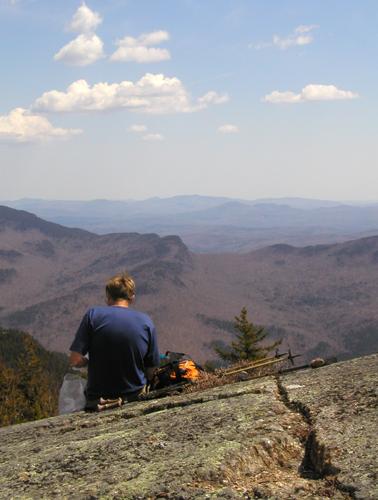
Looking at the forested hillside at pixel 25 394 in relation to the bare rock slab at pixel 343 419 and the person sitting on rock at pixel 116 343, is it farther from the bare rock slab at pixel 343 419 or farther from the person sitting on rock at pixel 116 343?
the bare rock slab at pixel 343 419

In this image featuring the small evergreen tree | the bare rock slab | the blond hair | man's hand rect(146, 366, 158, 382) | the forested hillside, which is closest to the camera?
the bare rock slab

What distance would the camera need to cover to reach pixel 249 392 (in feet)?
24.7

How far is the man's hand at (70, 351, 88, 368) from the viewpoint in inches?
320

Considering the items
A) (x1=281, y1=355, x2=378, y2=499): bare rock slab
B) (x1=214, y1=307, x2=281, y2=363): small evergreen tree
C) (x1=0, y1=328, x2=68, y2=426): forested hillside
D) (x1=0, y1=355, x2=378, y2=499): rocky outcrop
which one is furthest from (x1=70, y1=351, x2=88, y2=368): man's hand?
(x1=0, y1=328, x2=68, y2=426): forested hillside

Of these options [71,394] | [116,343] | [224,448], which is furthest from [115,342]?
[71,394]

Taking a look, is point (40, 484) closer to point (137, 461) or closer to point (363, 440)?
point (137, 461)

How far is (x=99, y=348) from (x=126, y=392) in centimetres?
108

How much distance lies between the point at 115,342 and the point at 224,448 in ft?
10.3

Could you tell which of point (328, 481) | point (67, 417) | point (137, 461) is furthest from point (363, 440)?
point (67, 417)

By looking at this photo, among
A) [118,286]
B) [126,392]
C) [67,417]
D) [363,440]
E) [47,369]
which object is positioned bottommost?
[47,369]

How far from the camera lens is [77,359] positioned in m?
8.15

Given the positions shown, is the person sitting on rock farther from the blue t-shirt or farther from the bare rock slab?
the bare rock slab

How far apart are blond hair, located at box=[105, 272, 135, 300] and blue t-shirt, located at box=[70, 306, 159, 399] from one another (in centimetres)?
19

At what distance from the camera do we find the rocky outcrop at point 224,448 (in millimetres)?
4719
